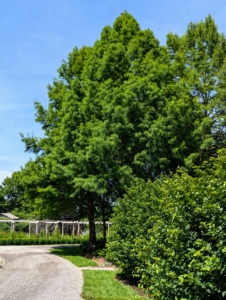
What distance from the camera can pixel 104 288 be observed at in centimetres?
877

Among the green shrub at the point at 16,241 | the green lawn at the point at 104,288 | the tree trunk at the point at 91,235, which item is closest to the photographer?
the green lawn at the point at 104,288

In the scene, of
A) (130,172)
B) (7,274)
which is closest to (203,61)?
(130,172)

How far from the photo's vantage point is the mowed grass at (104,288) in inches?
302

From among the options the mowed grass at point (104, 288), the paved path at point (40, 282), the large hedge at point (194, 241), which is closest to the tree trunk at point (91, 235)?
the paved path at point (40, 282)

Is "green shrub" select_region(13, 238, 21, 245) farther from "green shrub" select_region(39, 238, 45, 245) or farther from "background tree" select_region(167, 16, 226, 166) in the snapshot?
"background tree" select_region(167, 16, 226, 166)

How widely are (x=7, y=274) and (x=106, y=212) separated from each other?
31.8 feet

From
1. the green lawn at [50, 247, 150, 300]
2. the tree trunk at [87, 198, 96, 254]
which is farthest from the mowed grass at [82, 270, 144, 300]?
the tree trunk at [87, 198, 96, 254]

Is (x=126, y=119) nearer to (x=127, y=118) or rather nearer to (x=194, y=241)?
(x=127, y=118)

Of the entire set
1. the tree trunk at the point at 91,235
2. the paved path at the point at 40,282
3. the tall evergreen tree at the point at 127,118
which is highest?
the tall evergreen tree at the point at 127,118

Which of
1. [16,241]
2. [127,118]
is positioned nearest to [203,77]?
[127,118]

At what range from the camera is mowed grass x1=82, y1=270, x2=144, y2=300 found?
25.2 ft

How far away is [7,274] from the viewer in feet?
36.2

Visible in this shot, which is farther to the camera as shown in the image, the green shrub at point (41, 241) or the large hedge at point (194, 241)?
the green shrub at point (41, 241)

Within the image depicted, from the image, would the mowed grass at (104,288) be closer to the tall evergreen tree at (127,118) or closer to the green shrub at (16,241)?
the tall evergreen tree at (127,118)
